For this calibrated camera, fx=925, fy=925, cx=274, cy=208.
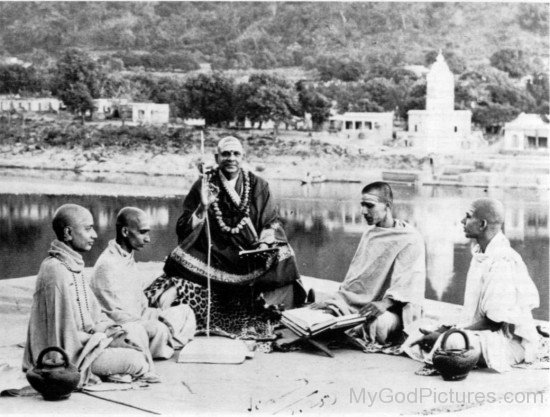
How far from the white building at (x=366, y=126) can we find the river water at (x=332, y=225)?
0.79 metres

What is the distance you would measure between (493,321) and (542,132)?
24.3ft

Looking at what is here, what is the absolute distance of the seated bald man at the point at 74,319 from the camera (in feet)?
14.4

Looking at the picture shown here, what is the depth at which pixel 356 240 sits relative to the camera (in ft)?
40.7

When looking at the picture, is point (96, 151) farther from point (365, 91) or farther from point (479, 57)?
point (479, 57)

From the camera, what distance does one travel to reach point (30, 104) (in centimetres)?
1110

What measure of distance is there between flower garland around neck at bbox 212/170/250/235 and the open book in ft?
2.54

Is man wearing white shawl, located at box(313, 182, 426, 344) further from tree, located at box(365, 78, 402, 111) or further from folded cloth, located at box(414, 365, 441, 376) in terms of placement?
tree, located at box(365, 78, 402, 111)

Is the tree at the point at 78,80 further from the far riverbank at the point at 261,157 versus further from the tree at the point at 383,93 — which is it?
the tree at the point at 383,93

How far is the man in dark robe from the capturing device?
18.5 feet

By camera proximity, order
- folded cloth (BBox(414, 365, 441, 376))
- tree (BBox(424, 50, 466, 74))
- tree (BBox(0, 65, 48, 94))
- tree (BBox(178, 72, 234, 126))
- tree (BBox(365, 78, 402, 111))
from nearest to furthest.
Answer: folded cloth (BBox(414, 365, 441, 376)) → tree (BBox(0, 65, 48, 94)) → tree (BBox(424, 50, 466, 74)) → tree (BBox(178, 72, 234, 126)) → tree (BBox(365, 78, 402, 111))

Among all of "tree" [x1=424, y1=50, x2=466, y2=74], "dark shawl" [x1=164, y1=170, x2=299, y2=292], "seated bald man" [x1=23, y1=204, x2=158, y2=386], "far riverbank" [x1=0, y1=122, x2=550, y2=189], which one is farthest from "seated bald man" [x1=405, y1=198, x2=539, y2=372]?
"tree" [x1=424, y1=50, x2=466, y2=74]

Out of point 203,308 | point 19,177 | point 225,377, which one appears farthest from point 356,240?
point 225,377

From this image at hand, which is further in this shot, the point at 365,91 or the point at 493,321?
the point at 365,91

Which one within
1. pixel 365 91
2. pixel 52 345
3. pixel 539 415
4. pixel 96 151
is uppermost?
pixel 365 91
